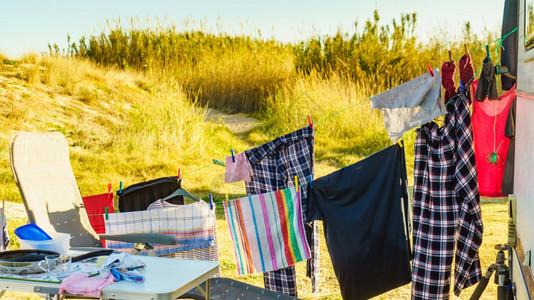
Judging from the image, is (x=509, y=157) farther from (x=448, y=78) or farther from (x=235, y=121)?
(x=235, y=121)

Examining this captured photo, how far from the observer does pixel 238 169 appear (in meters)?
3.92

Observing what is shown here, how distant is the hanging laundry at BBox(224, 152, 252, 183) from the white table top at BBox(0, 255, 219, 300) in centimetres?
135

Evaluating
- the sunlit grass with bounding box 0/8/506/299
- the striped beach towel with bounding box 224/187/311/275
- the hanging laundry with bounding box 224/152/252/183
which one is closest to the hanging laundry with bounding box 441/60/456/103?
the striped beach towel with bounding box 224/187/311/275

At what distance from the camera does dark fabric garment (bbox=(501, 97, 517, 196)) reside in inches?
134

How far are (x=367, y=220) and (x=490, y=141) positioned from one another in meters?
1.01

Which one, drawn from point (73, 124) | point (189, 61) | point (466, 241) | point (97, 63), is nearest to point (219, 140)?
point (73, 124)

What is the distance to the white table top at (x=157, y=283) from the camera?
2203 millimetres

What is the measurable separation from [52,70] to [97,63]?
1931 mm

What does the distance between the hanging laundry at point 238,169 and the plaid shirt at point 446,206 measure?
3.76 ft

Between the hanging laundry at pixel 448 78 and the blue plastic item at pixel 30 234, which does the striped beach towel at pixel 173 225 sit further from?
the hanging laundry at pixel 448 78

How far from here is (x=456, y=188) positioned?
10.5 ft

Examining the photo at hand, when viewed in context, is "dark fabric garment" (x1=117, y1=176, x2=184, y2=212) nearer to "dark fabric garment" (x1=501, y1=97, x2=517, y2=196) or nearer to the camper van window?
"dark fabric garment" (x1=501, y1=97, x2=517, y2=196)

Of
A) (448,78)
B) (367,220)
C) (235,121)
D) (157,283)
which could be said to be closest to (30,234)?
(157,283)

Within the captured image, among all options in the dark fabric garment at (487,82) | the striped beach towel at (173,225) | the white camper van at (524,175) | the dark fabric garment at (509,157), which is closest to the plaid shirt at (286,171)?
the striped beach towel at (173,225)
